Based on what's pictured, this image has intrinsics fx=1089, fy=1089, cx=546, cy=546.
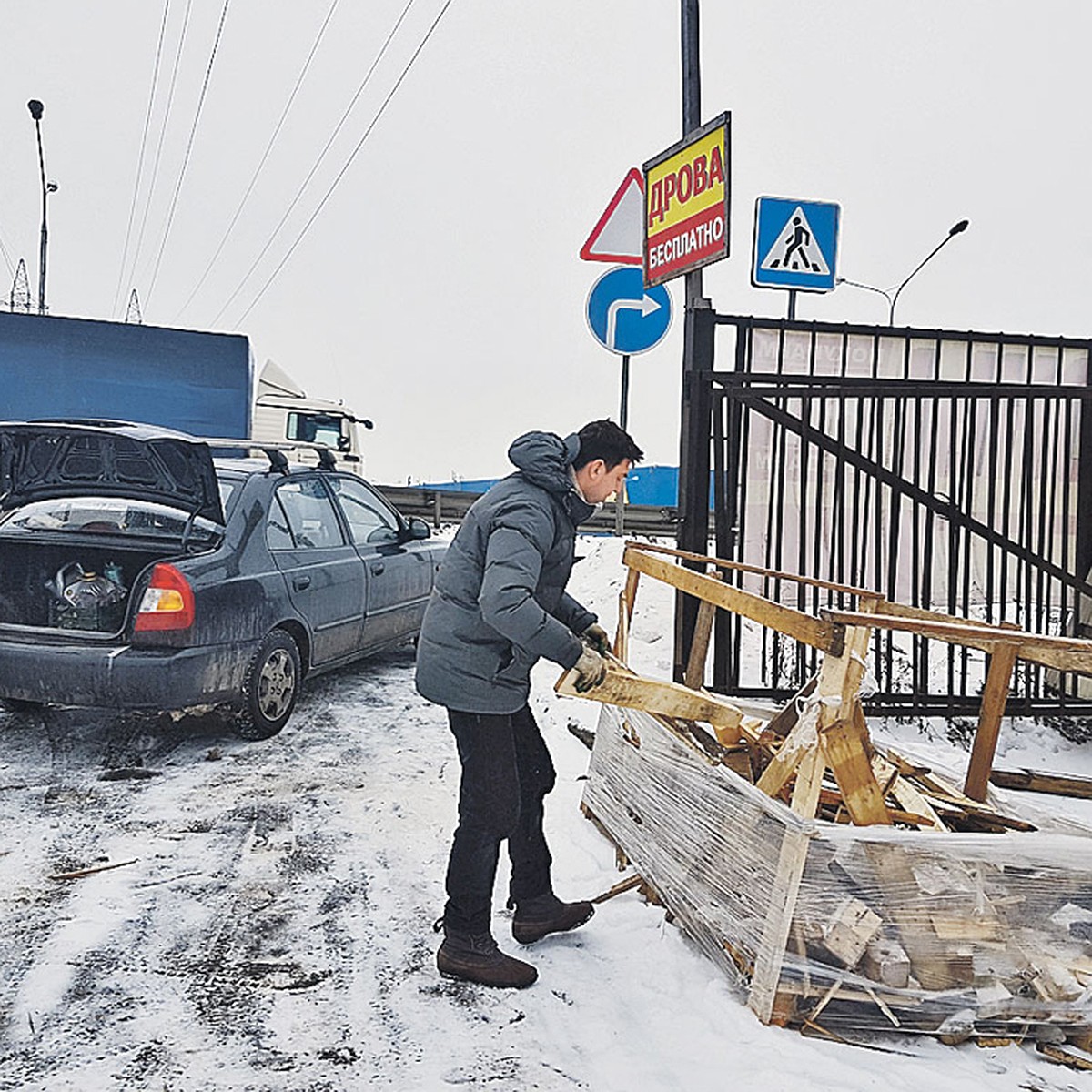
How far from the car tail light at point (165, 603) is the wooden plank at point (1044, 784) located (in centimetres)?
374

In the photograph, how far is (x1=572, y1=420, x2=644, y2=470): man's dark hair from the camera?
3479 millimetres

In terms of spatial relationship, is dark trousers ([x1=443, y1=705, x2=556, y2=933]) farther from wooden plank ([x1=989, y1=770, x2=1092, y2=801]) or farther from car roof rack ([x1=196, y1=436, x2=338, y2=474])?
car roof rack ([x1=196, y1=436, x2=338, y2=474])

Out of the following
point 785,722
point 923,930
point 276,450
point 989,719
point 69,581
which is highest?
point 276,450

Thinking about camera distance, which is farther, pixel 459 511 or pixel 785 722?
pixel 459 511

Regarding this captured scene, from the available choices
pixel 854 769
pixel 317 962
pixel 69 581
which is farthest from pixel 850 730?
pixel 69 581

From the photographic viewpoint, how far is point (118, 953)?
3.48m

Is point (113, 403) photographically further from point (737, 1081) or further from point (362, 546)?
point (737, 1081)

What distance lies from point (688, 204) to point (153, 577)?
11.3 feet

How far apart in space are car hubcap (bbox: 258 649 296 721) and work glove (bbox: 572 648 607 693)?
10.4 ft

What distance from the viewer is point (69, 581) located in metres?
5.62

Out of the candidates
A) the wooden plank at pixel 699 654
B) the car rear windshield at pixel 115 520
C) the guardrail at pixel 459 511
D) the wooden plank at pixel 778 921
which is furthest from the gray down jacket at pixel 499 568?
the guardrail at pixel 459 511

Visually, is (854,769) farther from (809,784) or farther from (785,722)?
(785,722)

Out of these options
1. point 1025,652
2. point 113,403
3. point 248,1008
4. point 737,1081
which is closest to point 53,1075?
point 248,1008

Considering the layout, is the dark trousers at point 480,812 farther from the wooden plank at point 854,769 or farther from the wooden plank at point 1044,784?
the wooden plank at point 1044,784
